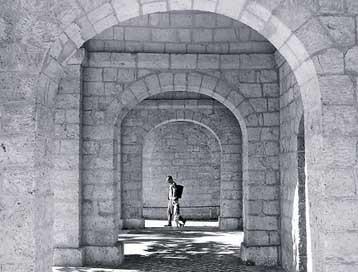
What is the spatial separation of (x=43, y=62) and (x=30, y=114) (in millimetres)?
386

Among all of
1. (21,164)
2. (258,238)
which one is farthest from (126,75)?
(21,164)

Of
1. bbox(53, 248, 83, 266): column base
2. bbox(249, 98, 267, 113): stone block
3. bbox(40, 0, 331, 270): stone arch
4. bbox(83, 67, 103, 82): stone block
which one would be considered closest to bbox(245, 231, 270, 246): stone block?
bbox(249, 98, 267, 113): stone block

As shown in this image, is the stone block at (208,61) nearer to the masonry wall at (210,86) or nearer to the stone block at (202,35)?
the masonry wall at (210,86)

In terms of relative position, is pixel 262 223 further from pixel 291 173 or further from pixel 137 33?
pixel 137 33

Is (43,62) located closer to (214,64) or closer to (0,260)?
(0,260)

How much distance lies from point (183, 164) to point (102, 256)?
26.2 ft

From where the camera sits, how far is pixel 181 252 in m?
8.33

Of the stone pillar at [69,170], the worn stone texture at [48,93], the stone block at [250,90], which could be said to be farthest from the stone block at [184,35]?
the worn stone texture at [48,93]

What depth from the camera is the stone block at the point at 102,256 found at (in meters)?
6.97

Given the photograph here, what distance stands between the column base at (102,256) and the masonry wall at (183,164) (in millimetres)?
7707

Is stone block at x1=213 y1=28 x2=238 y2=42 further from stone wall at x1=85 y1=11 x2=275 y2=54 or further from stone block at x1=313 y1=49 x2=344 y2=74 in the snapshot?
stone block at x1=313 y1=49 x2=344 y2=74

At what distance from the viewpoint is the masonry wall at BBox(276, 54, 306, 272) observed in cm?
585

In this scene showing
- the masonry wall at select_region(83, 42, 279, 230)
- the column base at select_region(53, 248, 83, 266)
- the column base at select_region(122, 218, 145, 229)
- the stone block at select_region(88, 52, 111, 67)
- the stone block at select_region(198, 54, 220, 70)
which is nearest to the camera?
the column base at select_region(53, 248, 83, 266)

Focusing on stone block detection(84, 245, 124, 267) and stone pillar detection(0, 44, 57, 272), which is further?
stone block detection(84, 245, 124, 267)
